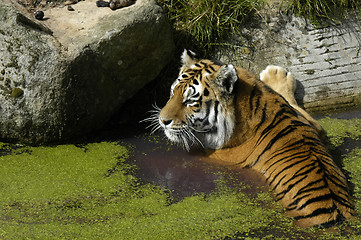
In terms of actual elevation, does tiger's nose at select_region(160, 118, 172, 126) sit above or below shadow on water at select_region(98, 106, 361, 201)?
above

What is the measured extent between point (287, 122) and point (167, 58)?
1.58m

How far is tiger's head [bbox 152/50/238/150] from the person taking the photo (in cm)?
378

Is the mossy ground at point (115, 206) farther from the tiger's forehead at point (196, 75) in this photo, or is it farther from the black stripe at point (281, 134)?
the tiger's forehead at point (196, 75)

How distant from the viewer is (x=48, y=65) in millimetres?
4219

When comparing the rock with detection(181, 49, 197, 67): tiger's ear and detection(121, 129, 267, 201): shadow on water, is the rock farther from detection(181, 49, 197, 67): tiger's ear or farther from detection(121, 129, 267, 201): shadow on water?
detection(121, 129, 267, 201): shadow on water

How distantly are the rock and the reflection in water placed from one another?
4.44ft

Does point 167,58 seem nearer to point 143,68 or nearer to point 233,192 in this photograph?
point 143,68

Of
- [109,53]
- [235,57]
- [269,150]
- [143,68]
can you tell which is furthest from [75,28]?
[269,150]

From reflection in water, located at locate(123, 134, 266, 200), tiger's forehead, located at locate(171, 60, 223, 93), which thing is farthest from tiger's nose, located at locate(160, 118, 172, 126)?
reflection in water, located at locate(123, 134, 266, 200)

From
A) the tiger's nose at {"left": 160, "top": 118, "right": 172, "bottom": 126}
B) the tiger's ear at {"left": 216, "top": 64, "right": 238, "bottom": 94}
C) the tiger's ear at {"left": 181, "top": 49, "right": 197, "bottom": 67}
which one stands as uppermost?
the tiger's ear at {"left": 216, "top": 64, "right": 238, "bottom": 94}

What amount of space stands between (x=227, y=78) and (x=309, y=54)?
182cm

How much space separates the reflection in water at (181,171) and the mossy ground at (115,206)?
0.07 meters

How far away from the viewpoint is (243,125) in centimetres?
384

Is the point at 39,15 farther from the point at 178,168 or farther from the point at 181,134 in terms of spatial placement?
the point at 178,168
